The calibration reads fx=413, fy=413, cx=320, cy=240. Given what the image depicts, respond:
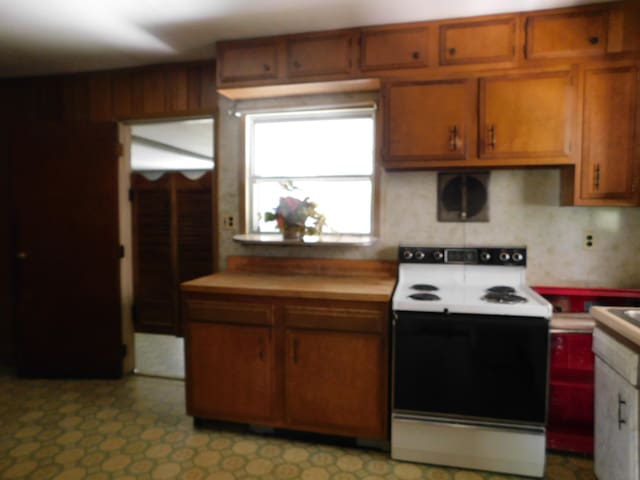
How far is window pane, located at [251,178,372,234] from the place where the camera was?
110 inches

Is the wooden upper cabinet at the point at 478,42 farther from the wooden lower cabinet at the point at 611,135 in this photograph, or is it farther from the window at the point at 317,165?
the window at the point at 317,165

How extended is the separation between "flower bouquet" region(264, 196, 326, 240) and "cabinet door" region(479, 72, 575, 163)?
107 cm

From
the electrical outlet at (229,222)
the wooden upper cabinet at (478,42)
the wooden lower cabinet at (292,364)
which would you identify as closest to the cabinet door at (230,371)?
the wooden lower cabinet at (292,364)

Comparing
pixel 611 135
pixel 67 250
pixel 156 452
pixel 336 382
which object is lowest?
pixel 156 452

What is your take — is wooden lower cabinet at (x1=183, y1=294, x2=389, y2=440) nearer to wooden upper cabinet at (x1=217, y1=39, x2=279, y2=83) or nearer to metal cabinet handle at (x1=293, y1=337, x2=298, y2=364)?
metal cabinet handle at (x1=293, y1=337, x2=298, y2=364)

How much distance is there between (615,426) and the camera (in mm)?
1489

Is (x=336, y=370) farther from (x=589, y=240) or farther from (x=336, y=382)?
(x=589, y=240)

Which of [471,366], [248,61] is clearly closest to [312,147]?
[248,61]

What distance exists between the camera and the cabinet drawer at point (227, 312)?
7.47 feet

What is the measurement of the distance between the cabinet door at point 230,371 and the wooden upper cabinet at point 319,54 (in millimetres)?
1555

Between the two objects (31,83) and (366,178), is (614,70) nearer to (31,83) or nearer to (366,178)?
(366,178)

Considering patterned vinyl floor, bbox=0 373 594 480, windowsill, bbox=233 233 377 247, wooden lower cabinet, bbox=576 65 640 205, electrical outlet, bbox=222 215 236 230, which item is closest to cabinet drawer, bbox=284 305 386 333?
windowsill, bbox=233 233 377 247

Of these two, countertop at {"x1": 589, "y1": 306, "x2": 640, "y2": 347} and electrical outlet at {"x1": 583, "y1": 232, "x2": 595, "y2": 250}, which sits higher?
electrical outlet at {"x1": 583, "y1": 232, "x2": 595, "y2": 250}

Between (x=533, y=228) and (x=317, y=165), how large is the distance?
56.4 inches
